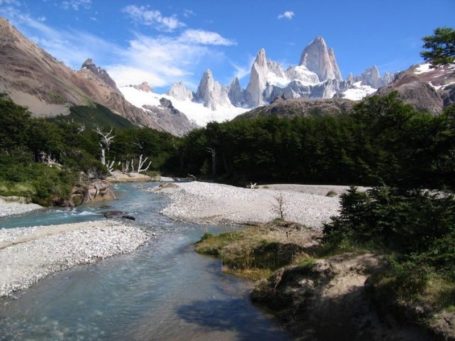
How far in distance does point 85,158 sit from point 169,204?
3643cm

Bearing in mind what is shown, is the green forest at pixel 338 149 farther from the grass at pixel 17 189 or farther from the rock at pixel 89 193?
the grass at pixel 17 189

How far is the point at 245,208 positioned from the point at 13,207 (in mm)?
25296

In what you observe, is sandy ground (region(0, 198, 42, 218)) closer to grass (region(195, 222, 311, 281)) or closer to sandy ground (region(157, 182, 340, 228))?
sandy ground (region(157, 182, 340, 228))

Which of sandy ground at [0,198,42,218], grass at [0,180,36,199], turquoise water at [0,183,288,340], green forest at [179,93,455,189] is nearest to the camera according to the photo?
turquoise water at [0,183,288,340]

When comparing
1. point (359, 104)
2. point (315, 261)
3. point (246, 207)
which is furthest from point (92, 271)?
point (246, 207)

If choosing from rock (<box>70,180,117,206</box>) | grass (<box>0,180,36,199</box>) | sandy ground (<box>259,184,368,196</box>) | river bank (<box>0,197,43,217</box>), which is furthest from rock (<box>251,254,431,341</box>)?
sandy ground (<box>259,184,368,196</box>)

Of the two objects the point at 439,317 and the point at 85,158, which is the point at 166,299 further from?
the point at 85,158

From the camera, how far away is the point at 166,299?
18.5 meters

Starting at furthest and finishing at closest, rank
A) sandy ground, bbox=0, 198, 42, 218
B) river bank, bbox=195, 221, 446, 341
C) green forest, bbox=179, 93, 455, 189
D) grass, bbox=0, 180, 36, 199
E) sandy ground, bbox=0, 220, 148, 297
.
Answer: grass, bbox=0, 180, 36, 199
sandy ground, bbox=0, 198, 42, 218
sandy ground, bbox=0, 220, 148, 297
green forest, bbox=179, 93, 455, 189
river bank, bbox=195, 221, 446, 341

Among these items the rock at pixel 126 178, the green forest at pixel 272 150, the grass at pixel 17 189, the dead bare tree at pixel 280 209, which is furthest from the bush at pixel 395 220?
the rock at pixel 126 178

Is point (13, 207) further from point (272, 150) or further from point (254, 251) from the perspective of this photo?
point (272, 150)

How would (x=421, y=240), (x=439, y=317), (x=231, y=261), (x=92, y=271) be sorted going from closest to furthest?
(x=439, y=317) → (x=421, y=240) → (x=92, y=271) → (x=231, y=261)

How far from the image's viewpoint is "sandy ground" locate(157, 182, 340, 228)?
4019cm

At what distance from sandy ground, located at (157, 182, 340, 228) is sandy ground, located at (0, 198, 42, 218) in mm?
14622
